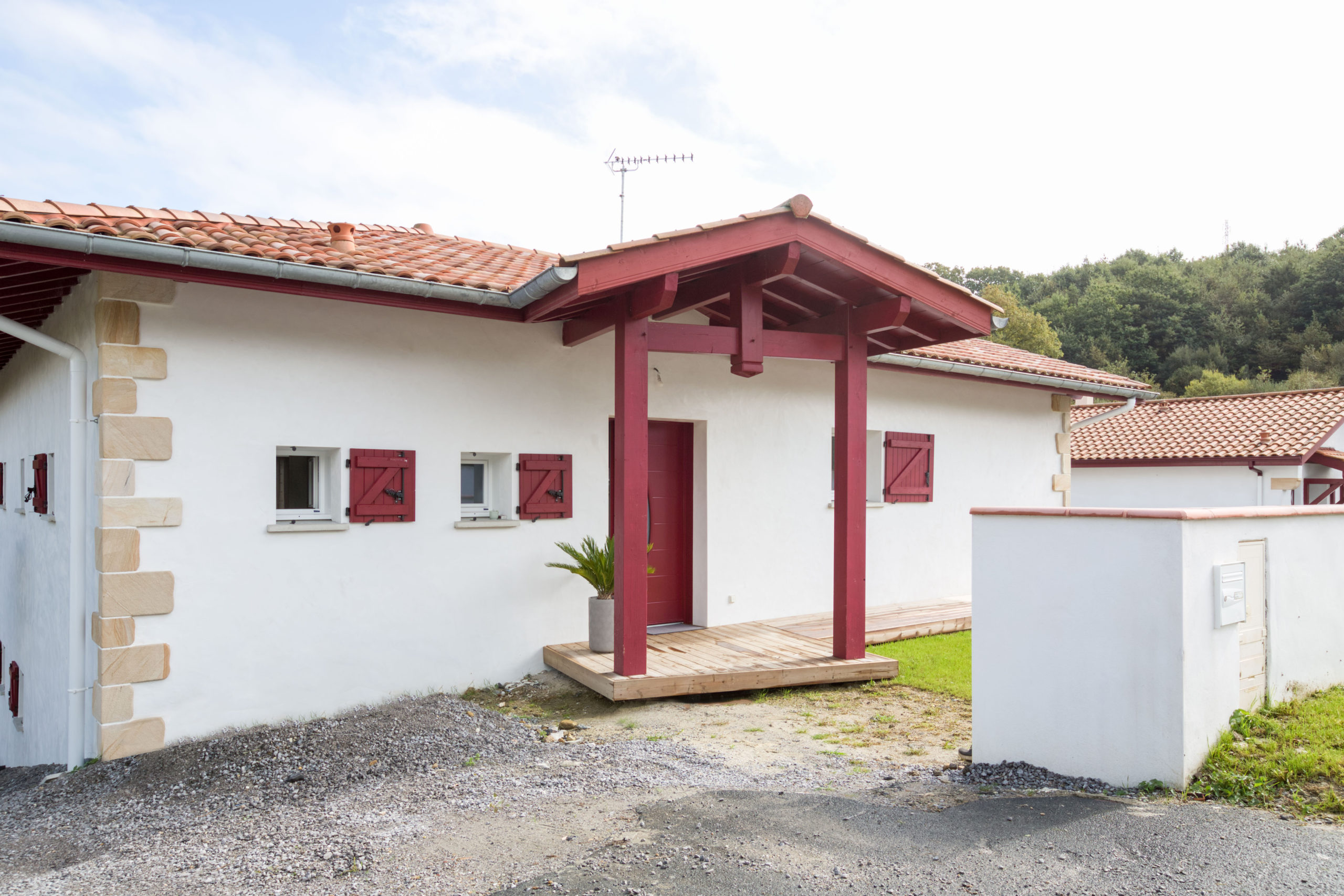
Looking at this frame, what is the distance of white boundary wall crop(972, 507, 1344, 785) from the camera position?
155 inches

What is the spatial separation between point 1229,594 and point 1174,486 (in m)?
15.3

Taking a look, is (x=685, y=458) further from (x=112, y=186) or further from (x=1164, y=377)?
(x=1164, y=377)

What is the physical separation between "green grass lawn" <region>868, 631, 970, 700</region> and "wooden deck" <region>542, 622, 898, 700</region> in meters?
0.31

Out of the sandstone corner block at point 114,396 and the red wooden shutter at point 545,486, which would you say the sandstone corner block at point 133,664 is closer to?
the sandstone corner block at point 114,396

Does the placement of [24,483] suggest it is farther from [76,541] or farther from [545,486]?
[545,486]

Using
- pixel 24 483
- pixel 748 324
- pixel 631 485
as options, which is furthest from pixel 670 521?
pixel 24 483

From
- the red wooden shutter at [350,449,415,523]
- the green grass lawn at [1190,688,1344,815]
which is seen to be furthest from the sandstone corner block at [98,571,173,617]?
the green grass lawn at [1190,688,1344,815]

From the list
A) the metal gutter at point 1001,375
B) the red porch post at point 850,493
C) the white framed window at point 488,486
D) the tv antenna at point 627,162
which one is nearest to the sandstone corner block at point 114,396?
the white framed window at point 488,486

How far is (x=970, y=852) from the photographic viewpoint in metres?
3.45

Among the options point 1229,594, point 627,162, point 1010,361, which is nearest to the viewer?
point 1229,594

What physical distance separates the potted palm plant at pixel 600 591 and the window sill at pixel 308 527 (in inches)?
64.8

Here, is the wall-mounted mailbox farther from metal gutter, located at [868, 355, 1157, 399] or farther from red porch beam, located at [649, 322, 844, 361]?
metal gutter, located at [868, 355, 1157, 399]

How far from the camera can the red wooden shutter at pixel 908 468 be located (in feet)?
31.9

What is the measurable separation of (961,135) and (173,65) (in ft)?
70.3
